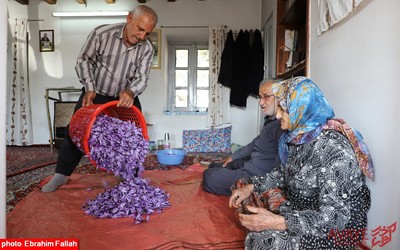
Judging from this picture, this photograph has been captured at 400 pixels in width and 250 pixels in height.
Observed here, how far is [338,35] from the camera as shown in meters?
1.86

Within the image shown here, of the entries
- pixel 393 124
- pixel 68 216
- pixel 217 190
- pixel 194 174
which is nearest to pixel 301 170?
pixel 393 124

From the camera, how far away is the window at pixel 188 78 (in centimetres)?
587

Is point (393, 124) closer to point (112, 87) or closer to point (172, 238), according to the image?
point (172, 238)

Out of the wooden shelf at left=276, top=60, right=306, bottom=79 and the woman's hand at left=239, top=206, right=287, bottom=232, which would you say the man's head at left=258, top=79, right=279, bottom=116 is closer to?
the wooden shelf at left=276, top=60, right=306, bottom=79

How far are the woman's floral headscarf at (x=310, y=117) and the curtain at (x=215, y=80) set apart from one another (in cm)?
423

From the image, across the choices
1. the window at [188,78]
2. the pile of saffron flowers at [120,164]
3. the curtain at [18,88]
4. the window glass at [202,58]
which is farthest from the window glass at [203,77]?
the pile of saffron flowers at [120,164]

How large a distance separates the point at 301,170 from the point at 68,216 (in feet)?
4.36

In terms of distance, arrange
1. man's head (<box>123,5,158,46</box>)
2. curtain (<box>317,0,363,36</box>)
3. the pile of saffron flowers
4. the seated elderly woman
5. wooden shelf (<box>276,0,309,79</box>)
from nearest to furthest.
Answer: the seated elderly woman
curtain (<box>317,0,363,36</box>)
the pile of saffron flowers
man's head (<box>123,5,158,46</box>)
wooden shelf (<box>276,0,309,79</box>)

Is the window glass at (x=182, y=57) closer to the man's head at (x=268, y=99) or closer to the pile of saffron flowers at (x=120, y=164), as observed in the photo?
the man's head at (x=268, y=99)

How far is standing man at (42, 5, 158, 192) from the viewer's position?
7.10 feet

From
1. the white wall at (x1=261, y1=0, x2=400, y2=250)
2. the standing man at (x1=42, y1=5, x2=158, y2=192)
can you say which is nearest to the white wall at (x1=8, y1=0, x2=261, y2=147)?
the standing man at (x1=42, y1=5, x2=158, y2=192)

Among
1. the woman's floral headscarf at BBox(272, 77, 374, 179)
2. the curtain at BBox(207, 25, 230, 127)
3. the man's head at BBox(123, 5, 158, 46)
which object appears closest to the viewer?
the woman's floral headscarf at BBox(272, 77, 374, 179)

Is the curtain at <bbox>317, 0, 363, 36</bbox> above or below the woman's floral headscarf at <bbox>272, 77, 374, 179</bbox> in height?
above

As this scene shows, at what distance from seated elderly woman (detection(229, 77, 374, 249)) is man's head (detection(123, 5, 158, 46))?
103 centimetres
